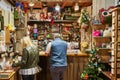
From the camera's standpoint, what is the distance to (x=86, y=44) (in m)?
7.65

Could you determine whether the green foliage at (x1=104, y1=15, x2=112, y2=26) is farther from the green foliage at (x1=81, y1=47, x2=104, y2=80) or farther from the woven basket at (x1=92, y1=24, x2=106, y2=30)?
the green foliage at (x1=81, y1=47, x2=104, y2=80)

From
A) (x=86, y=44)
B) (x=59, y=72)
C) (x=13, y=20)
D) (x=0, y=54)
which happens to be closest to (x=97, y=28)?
(x=86, y=44)

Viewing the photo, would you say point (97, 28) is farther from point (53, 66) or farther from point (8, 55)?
point (8, 55)

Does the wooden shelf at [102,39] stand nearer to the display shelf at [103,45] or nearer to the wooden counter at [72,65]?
the display shelf at [103,45]

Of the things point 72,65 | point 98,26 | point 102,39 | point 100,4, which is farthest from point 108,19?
point 72,65

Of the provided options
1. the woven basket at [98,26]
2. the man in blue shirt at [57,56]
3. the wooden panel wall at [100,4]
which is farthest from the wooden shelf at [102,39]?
the man in blue shirt at [57,56]

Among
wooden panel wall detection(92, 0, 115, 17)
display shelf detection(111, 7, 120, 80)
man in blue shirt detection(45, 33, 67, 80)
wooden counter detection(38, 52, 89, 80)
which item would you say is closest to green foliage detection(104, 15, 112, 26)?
wooden panel wall detection(92, 0, 115, 17)

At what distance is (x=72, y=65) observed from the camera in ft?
24.4

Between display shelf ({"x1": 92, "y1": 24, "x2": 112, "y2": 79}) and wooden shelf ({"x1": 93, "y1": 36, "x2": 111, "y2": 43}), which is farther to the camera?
wooden shelf ({"x1": 93, "y1": 36, "x2": 111, "y2": 43})

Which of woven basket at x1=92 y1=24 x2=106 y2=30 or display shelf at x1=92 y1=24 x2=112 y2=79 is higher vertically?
woven basket at x1=92 y1=24 x2=106 y2=30

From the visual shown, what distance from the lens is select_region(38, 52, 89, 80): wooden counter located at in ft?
24.3

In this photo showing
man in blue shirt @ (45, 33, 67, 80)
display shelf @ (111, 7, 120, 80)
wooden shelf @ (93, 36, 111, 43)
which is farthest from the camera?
wooden shelf @ (93, 36, 111, 43)

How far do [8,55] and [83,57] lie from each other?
2.61 metres

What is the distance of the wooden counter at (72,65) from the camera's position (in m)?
7.42
